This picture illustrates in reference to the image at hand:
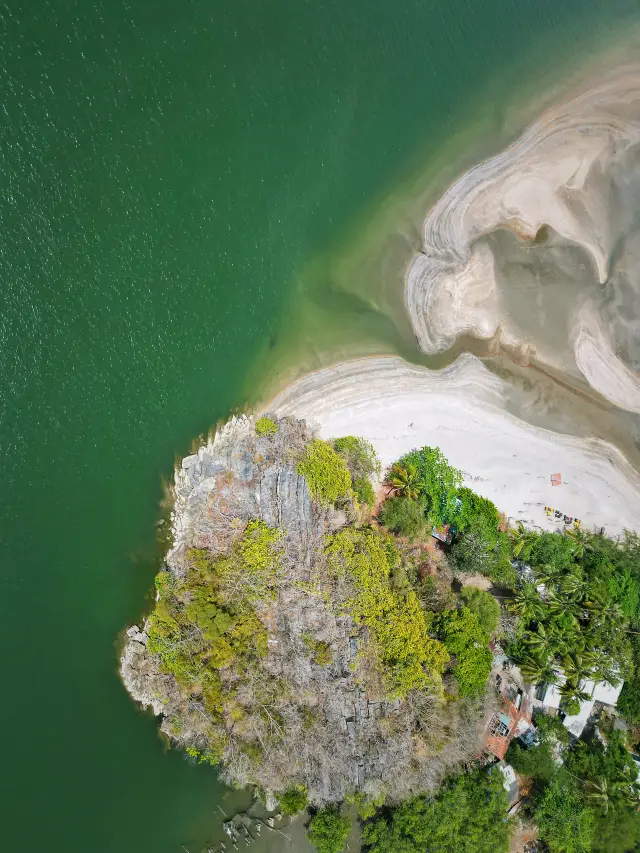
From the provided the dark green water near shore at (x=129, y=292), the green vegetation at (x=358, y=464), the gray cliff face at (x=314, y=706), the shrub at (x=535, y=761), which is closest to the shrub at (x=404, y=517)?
the green vegetation at (x=358, y=464)

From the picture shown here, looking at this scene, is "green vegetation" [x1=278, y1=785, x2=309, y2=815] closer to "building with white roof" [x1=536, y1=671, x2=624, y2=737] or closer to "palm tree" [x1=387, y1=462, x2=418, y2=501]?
"building with white roof" [x1=536, y1=671, x2=624, y2=737]

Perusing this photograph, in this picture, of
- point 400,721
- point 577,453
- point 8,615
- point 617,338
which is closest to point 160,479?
point 8,615

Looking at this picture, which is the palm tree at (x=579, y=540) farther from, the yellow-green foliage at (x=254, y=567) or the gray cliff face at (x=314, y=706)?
the yellow-green foliage at (x=254, y=567)

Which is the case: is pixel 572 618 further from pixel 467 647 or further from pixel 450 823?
pixel 450 823

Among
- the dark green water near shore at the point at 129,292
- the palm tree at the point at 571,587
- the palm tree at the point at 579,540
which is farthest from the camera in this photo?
the palm tree at the point at 579,540

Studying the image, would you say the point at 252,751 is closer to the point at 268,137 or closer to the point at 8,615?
the point at 8,615

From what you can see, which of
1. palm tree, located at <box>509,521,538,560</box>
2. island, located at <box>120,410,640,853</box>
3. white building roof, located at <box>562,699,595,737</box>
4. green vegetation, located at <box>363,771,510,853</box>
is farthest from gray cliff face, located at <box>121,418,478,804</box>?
palm tree, located at <box>509,521,538,560</box>
